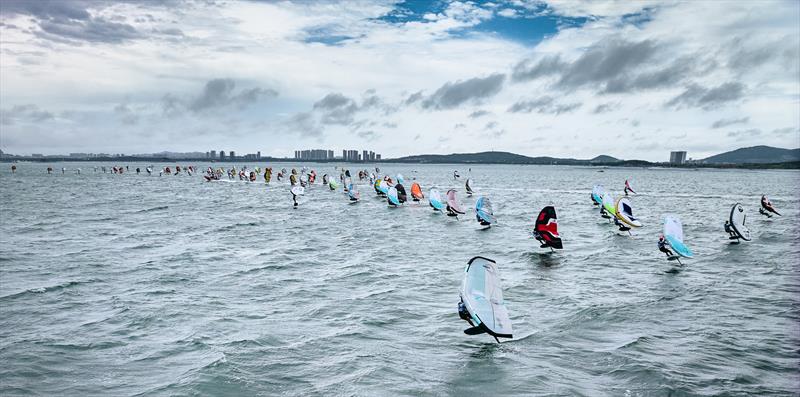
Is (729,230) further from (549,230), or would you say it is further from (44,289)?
(44,289)

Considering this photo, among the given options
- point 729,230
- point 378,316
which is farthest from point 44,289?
point 729,230

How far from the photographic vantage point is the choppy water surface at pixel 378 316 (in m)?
12.1

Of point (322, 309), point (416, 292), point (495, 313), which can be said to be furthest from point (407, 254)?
point (495, 313)

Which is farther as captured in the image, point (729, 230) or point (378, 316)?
point (729, 230)

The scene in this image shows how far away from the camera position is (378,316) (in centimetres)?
1712

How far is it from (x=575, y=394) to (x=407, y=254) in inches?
725

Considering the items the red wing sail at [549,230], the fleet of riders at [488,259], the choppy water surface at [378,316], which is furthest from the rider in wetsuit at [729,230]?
the red wing sail at [549,230]

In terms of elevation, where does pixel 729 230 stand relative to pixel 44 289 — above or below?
above

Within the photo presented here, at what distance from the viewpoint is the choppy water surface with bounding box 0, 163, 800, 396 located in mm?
12125

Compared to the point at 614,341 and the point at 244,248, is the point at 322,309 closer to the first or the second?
the point at 614,341

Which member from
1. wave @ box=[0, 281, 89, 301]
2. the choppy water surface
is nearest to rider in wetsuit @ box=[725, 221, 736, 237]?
the choppy water surface

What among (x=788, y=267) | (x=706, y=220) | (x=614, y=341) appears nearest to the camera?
(x=614, y=341)

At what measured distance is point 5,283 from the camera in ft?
69.6

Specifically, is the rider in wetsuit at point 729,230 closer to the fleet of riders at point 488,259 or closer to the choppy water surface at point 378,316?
the fleet of riders at point 488,259
